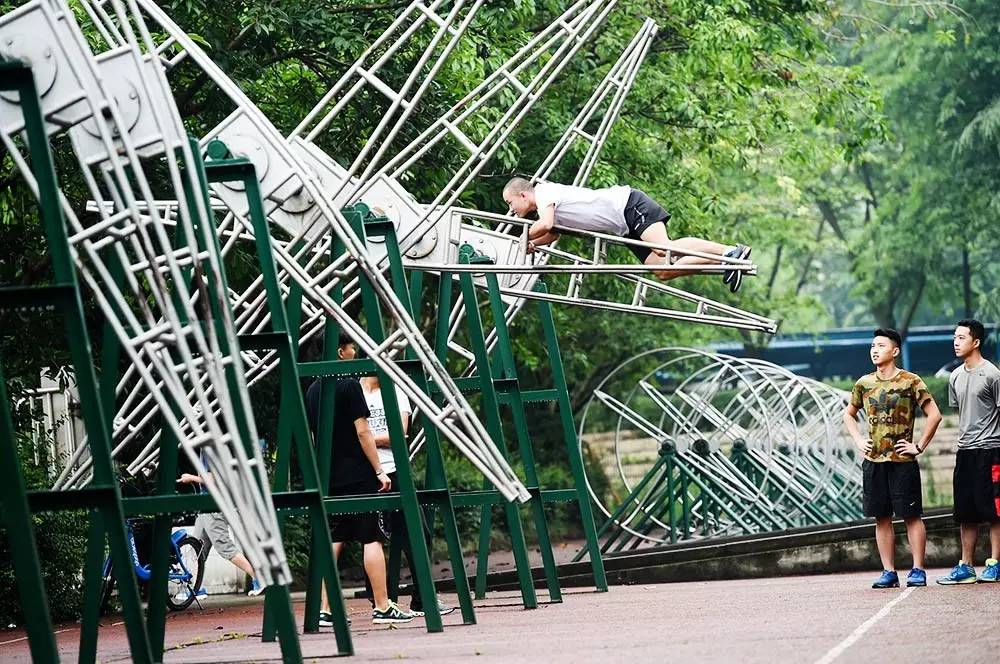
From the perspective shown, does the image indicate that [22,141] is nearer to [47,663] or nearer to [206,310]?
[206,310]

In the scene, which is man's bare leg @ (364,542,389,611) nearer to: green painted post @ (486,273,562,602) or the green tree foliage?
green painted post @ (486,273,562,602)

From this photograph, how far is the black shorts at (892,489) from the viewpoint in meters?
13.4

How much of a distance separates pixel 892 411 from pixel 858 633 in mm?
4161

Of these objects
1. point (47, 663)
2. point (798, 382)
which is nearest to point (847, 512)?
point (798, 382)

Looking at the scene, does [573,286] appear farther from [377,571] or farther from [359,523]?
[377,571]

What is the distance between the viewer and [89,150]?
9461 mm

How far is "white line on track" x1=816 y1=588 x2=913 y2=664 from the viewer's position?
27.3 feet

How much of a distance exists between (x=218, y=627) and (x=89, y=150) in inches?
242

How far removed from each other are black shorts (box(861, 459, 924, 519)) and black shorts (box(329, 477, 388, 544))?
3637 millimetres

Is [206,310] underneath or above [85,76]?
underneath

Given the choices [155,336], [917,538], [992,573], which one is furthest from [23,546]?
[992,573]

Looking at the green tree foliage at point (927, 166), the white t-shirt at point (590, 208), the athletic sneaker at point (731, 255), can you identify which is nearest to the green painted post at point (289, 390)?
the white t-shirt at point (590, 208)

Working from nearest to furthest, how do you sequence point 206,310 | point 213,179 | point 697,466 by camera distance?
point 206,310 < point 213,179 < point 697,466

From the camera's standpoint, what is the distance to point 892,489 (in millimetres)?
13508
